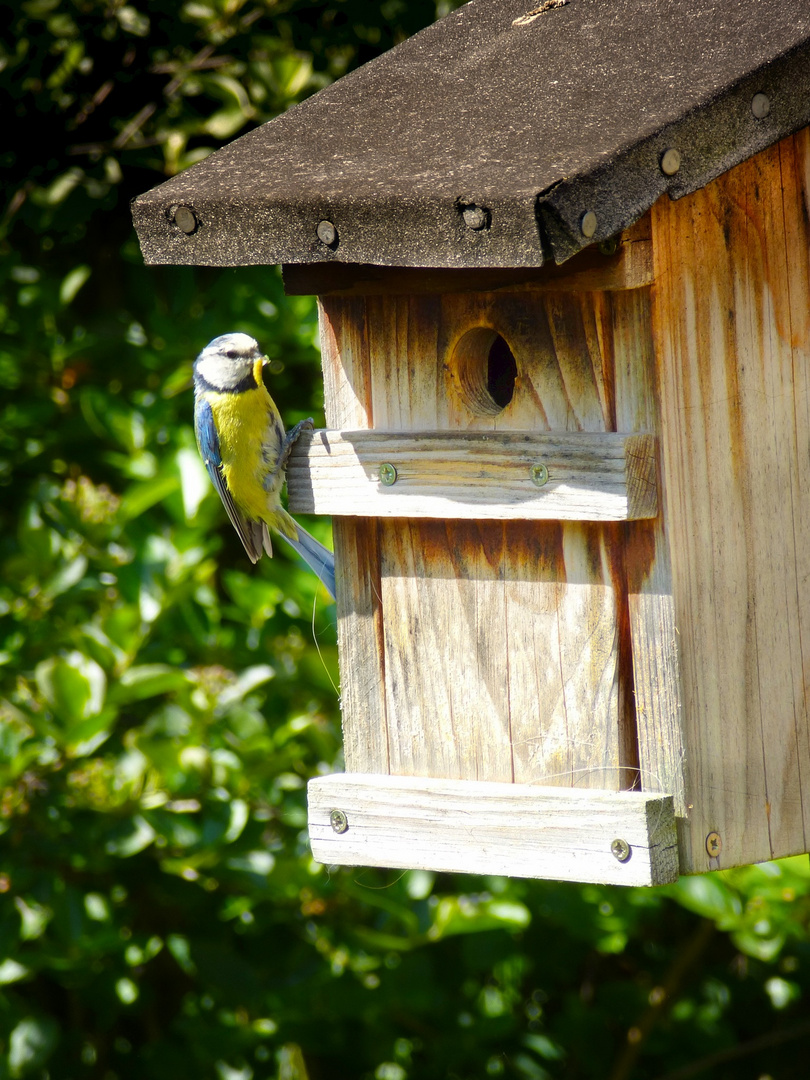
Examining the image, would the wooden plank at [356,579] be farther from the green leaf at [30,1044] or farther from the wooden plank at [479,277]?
the green leaf at [30,1044]

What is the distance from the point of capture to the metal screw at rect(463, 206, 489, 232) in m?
1.63

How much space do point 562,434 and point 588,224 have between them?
0.36 m

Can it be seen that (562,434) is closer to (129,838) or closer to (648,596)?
(648,596)

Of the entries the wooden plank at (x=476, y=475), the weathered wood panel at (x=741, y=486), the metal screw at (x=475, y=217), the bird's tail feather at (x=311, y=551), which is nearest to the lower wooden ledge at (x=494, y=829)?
the weathered wood panel at (x=741, y=486)

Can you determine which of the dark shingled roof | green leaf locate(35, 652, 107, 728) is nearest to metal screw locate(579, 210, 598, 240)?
the dark shingled roof

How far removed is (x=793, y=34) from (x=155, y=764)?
215cm

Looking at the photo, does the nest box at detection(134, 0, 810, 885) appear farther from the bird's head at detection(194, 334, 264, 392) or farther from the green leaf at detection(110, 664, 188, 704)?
the green leaf at detection(110, 664, 188, 704)

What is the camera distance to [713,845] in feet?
6.29

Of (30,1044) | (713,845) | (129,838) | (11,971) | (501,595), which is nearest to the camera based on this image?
(713,845)

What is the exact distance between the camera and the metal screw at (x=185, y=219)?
1972 millimetres

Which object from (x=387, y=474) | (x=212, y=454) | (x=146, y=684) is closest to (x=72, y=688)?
(x=146, y=684)

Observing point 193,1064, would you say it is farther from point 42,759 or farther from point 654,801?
point 654,801

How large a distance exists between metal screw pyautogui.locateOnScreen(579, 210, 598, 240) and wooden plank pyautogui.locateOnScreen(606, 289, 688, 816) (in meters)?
0.27

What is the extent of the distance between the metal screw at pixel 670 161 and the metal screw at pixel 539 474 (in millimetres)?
434
